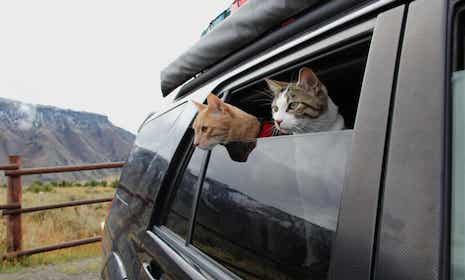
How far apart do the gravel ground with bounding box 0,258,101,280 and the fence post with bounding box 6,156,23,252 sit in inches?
15.8

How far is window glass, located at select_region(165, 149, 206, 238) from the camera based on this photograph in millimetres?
1516

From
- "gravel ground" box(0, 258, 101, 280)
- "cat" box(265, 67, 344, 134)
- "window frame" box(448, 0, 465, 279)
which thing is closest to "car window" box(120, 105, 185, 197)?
"cat" box(265, 67, 344, 134)

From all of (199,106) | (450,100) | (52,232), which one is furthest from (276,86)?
(52,232)

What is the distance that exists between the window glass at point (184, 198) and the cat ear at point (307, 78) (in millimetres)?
487

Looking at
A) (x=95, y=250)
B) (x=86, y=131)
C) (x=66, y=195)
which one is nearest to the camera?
(x=95, y=250)

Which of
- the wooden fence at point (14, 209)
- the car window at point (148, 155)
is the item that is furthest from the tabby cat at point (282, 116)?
the wooden fence at point (14, 209)

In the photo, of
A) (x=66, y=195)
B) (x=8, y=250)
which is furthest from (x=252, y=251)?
(x=66, y=195)

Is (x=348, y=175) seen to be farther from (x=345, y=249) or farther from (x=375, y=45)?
(x=375, y=45)

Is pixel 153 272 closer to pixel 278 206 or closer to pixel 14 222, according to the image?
pixel 278 206

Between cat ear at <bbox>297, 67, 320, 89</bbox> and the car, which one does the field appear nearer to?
the car

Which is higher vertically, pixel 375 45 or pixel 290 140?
pixel 375 45

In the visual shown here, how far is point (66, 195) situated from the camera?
1560 cm

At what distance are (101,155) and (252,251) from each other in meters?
97.7

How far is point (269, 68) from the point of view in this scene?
50.0 inches
